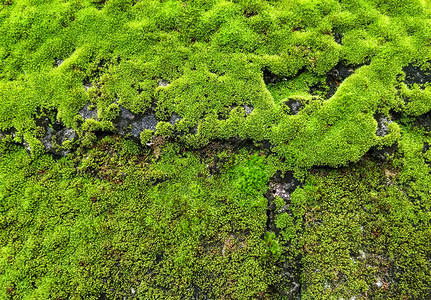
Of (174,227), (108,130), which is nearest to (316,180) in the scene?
(174,227)

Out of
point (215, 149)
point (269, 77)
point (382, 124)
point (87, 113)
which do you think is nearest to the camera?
point (382, 124)

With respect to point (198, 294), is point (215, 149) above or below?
above

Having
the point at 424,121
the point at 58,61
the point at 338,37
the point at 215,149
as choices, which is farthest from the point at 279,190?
the point at 58,61

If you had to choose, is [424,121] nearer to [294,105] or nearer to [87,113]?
[294,105]

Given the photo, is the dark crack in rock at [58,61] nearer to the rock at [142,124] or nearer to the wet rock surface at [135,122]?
the wet rock surface at [135,122]

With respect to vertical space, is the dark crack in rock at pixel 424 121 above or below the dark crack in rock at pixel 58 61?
below

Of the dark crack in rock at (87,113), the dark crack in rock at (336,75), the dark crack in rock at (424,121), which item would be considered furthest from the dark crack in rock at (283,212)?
the dark crack in rock at (87,113)

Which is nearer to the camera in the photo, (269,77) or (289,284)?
(289,284)
